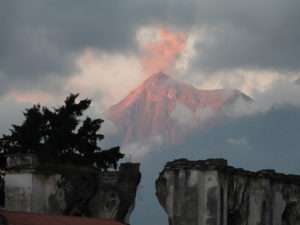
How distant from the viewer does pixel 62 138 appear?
182 feet

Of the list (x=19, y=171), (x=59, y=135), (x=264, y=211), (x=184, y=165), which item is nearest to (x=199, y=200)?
(x=184, y=165)

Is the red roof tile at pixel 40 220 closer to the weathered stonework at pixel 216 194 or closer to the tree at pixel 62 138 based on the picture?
the weathered stonework at pixel 216 194

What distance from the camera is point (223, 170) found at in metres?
45.2

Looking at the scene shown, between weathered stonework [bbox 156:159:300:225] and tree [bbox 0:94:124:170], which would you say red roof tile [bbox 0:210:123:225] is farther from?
tree [bbox 0:94:124:170]

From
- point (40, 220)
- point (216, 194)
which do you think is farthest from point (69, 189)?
point (40, 220)

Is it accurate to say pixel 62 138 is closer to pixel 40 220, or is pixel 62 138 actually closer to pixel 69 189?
pixel 69 189

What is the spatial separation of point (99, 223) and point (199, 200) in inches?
258

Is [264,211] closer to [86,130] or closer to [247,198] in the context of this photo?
[247,198]

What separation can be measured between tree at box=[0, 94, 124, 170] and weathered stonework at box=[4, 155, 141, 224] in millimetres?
6151

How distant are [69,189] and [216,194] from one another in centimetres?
755

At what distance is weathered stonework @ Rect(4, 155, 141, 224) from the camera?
4538 cm

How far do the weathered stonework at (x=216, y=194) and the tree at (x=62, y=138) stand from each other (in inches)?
378

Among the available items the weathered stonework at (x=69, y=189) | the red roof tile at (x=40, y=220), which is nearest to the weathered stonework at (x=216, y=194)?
the weathered stonework at (x=69, y=189)

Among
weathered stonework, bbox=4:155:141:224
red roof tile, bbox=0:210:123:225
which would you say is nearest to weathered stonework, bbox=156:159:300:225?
weathered stonework, bbox=4:155:141:224
